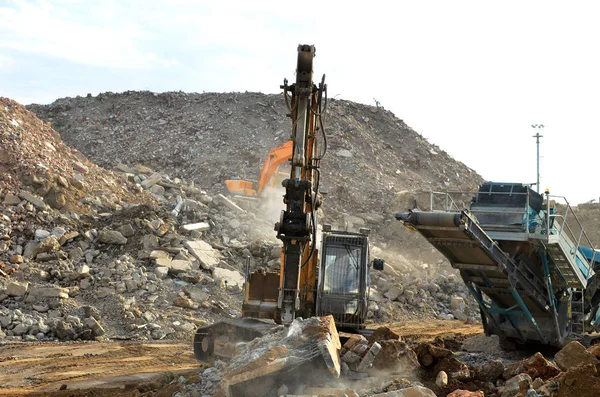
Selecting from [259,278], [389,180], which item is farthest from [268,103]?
[259,278]

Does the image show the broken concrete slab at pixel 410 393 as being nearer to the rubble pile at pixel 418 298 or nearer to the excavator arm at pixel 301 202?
the excavator arm at pixel 301 202

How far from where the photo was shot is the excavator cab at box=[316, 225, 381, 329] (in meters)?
12.0

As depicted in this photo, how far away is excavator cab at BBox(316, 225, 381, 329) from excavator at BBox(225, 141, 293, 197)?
12.3 meters

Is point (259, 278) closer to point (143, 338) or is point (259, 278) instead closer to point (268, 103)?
point (143, 338)

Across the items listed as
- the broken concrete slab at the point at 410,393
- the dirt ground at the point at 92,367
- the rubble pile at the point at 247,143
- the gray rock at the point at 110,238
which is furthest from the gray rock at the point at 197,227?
the broken concrete slab at the point at 410,393

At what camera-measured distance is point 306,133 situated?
11375mm

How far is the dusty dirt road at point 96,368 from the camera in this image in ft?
32.5

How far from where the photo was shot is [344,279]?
12.2 meters

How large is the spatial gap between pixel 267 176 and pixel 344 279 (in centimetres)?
1417

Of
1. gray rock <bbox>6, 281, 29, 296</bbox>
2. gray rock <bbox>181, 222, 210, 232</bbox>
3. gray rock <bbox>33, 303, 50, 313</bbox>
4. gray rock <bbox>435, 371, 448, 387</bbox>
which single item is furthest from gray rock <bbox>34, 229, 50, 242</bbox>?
gray rock <bbox>435, 371, 448, 387</bbox>

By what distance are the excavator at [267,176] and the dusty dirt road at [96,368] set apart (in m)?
10.8

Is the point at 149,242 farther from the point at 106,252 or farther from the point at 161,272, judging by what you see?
the point at 161,272

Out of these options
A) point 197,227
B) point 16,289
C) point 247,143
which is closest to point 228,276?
point 197,227

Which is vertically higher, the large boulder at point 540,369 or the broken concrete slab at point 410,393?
the large boulder at point 540,369
